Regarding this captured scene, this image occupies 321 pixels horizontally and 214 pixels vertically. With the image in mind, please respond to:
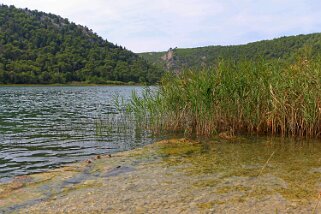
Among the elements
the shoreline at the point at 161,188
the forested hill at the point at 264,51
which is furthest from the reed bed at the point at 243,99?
the shoreline at the point at 161,188

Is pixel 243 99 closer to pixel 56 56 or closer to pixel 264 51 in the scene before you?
pixel 264 51

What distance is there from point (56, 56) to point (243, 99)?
120173 millimetres

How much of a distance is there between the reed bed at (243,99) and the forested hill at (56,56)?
89.2 m

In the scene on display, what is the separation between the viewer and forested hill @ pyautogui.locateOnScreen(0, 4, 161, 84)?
4163 inches

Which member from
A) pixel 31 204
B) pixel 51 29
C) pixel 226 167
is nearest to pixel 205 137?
pixel 226 167

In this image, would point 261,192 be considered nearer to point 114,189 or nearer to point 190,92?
point 114,189

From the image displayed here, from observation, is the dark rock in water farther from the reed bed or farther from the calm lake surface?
the reed bed

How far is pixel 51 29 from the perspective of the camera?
14775cm

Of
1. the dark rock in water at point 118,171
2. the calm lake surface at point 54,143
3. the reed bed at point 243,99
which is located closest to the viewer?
the dark rock in water at point 118,171

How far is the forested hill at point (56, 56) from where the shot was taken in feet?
347

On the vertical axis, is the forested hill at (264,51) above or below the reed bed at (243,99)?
above

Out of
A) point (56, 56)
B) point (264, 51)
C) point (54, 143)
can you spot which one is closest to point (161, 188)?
point (54, 143)

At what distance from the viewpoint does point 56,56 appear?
124 metres

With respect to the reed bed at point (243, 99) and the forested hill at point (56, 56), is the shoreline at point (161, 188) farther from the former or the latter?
the forested hill at point (56, 56)
